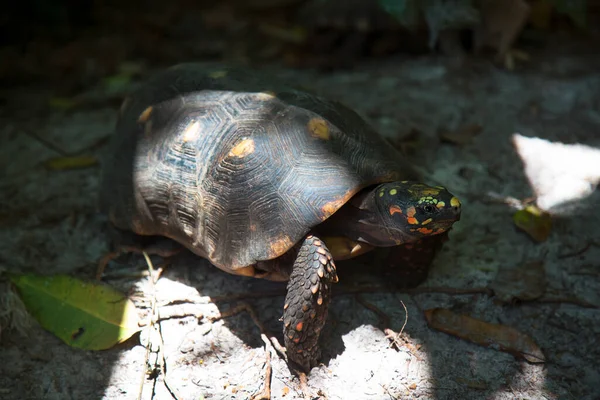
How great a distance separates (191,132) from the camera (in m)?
2.68

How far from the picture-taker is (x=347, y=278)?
8.89 ft

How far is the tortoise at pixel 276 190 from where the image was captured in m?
2.30

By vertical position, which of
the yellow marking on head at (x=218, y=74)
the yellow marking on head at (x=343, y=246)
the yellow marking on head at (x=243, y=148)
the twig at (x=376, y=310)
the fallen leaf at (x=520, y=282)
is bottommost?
the twig at (x=376, y=310)

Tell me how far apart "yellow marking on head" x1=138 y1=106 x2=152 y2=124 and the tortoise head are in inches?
48.5

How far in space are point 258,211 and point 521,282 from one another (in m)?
1.28

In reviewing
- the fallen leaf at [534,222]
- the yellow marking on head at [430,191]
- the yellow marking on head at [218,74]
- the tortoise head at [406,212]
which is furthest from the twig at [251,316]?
the fallen leaf at [534,222]

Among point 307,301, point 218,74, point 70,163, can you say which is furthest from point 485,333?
point 70,163

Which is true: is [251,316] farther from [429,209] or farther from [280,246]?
[429,209]

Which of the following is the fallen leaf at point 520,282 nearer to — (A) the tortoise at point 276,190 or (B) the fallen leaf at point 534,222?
(B) the fallen leaf at point 534,222

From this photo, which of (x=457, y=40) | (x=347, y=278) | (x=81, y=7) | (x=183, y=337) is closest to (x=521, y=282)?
(x=347, y=278)

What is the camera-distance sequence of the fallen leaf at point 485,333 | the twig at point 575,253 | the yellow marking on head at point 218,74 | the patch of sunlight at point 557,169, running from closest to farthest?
1. the fallen leaf at point 485,333
2. the twig at point 575,253
3. the yellow marking on head at point 218,74
4. the patch of sunlight at point 557,169

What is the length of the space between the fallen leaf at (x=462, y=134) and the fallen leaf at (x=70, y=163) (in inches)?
Result: 87.9

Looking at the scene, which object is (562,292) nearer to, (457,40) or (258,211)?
(258,211)

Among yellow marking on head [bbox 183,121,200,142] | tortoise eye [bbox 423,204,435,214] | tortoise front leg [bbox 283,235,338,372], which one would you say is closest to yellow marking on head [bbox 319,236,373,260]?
tortoise front leg [bbox 283,235,338,372]
